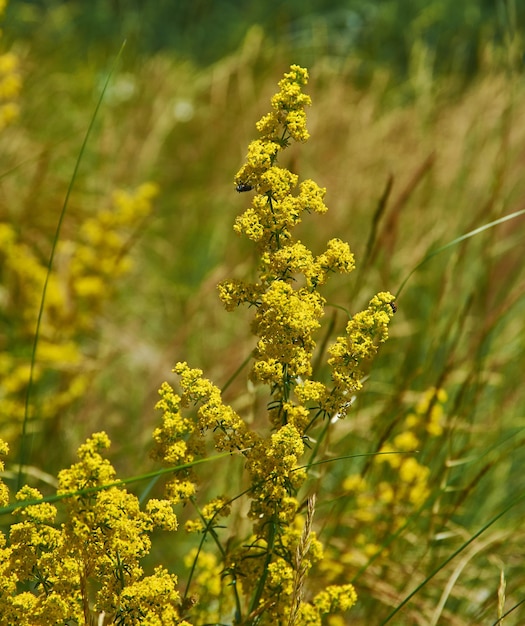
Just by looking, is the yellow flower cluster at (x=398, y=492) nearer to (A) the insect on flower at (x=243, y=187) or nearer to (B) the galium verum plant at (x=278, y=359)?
(B) the galium verum plant at (x=278, y=359)

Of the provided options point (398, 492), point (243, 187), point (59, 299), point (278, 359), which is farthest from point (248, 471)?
point (59, 299)

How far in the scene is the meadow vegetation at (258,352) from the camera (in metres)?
1.40

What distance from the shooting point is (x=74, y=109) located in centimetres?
646

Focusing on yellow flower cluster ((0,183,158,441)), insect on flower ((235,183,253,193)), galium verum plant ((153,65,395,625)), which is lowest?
galium verum plant ((153,65,395,625))

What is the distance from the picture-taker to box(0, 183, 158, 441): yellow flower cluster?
11.0ft

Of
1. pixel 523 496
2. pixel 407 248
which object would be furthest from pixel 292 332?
pixel 407 248

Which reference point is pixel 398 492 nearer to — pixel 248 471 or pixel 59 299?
pixel 248 471

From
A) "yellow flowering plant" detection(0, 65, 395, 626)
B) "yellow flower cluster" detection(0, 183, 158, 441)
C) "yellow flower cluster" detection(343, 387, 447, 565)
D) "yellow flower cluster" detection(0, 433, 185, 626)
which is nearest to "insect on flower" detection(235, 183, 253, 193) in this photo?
"yellow flowering plant" detection(0, 65, 395, 626)

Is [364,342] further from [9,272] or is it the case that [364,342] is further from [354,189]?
[354,189]

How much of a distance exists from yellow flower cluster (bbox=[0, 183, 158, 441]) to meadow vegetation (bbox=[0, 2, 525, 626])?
0.05 ft

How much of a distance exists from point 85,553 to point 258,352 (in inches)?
17.0

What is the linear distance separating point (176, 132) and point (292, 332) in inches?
220

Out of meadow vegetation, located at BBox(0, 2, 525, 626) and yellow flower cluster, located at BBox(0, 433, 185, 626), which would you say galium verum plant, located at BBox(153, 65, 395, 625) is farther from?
yellow flower cluster, located at BBox(0, 433, 185, 626)

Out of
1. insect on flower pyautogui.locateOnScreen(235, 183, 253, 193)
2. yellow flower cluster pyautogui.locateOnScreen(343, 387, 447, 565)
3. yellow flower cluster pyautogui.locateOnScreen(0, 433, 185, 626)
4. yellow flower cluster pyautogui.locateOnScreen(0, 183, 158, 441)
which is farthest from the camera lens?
yellow flower cluster pyautogui.locateOnScreen(0, 183, 158, 441)
